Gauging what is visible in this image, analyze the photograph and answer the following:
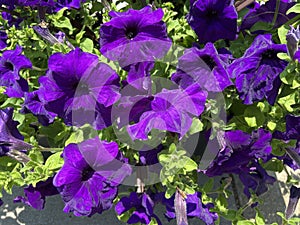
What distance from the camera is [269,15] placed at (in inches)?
57.6

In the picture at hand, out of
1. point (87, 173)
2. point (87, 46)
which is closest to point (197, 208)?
point (87, 173)

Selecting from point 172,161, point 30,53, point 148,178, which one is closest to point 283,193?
point 148,178

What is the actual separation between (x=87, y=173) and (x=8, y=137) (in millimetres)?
272

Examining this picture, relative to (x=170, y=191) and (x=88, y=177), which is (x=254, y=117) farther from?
(x=88, y=177)

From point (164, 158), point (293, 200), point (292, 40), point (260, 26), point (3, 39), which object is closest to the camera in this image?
point (292, 40)

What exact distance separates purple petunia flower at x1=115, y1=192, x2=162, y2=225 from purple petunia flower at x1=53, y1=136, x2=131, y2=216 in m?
0.19

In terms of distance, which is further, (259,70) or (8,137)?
(8,137)

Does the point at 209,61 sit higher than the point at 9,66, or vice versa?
the point at 209,61

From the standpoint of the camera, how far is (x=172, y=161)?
127 cm

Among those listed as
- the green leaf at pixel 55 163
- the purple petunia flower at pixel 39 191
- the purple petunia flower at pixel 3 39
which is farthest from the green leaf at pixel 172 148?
the purple petunia flower at pixel 3 39

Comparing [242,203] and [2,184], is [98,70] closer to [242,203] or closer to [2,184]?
[2,184]

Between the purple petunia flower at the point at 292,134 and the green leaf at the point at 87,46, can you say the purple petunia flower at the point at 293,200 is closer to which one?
the purple petunia flower at the point at 292,134

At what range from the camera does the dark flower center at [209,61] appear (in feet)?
4.12

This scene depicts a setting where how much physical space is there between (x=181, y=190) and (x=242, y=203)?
70 centimetres
